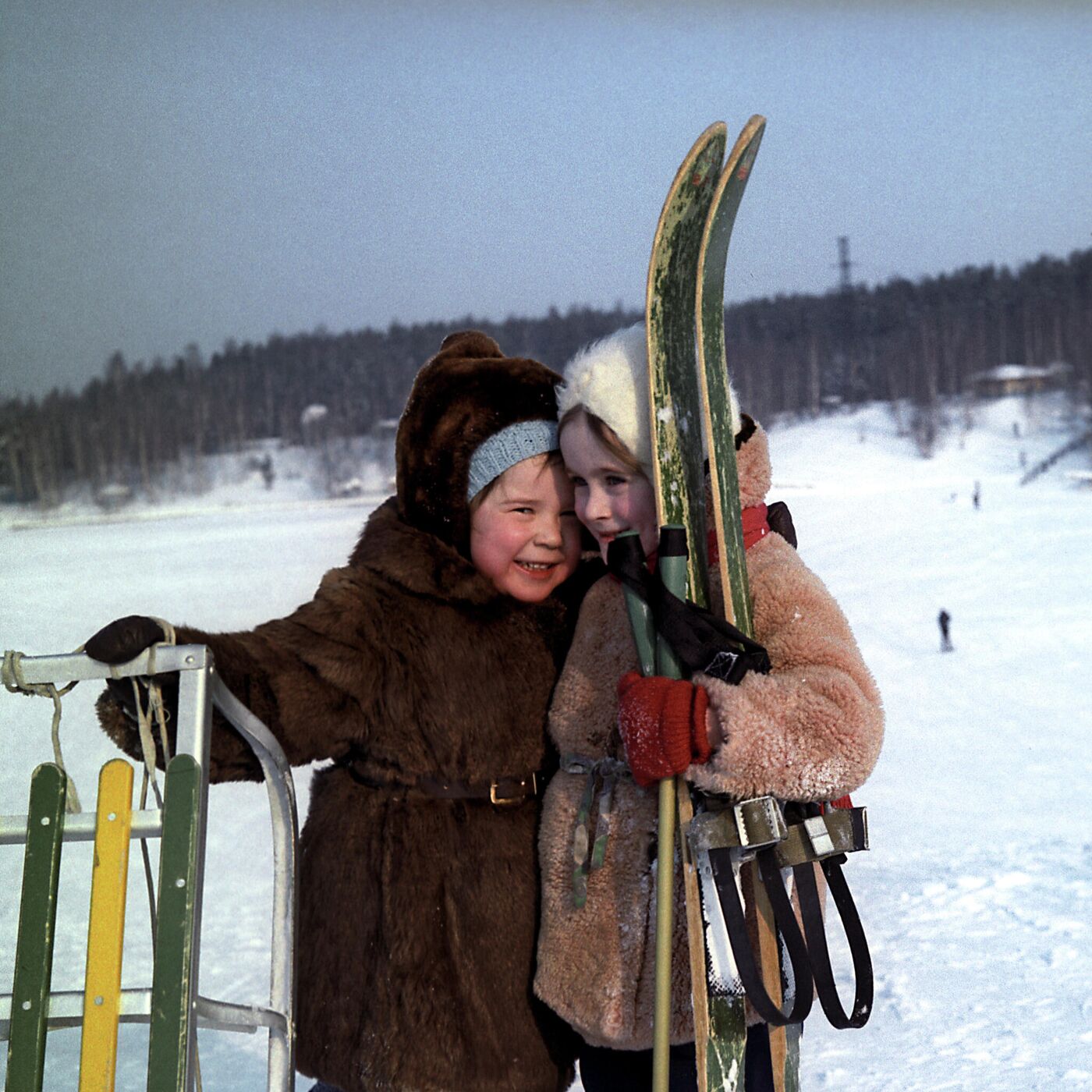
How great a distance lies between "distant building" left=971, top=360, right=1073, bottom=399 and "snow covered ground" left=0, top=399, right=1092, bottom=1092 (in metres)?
17.3

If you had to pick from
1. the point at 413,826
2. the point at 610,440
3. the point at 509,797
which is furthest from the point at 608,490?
the point at 413,826

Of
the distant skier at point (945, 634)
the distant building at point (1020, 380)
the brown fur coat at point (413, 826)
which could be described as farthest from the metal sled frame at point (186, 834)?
the distant building at point (1020, 380)

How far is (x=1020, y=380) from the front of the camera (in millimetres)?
51250

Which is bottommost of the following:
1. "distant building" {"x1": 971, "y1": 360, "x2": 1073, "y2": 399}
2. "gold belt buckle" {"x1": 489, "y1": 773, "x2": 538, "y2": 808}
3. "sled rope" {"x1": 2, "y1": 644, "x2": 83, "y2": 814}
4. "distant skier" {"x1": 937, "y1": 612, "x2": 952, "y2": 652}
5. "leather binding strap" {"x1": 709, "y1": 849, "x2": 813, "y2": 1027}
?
"distant skier" {"x1": 937, "y1": 612, "x2": 952, "y2": 652}

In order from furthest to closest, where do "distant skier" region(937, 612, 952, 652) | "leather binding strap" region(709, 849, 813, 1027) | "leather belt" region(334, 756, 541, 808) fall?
"distant skier" region(937, 612, 952, 652), "leather belt" region(334, 756, 541, 808), "leather binding strap" region(709, 849, 813, 1027)

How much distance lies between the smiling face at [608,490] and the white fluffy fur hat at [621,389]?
0.03 m

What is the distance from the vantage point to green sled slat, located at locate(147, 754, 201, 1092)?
1.59m

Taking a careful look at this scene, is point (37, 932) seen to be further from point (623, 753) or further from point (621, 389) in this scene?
point (621, 389)

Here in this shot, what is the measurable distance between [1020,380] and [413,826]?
177 ft

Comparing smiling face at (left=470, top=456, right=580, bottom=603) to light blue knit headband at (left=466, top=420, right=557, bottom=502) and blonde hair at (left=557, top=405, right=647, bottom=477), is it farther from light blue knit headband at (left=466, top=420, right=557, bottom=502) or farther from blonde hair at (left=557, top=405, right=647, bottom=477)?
blonde hair at (left=557, top=405, right=647, bottom=477)

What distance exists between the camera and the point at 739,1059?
5.88 feet

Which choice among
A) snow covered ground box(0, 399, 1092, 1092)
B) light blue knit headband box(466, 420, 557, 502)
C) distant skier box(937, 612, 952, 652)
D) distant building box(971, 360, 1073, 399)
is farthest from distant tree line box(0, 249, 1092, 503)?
light blue knit headband box(466, 420, 557, 502)

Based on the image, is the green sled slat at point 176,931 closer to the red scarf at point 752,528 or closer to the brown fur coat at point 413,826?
the brown fur coat at point 413,826

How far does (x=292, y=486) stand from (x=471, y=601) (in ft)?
106
